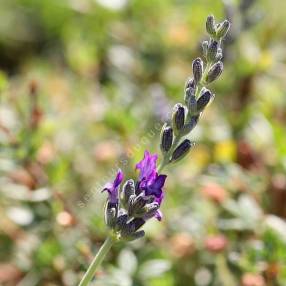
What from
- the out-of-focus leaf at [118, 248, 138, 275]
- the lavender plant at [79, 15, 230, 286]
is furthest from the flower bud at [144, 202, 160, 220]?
the out-of-focus leaf at [118, 248, 138, 275]

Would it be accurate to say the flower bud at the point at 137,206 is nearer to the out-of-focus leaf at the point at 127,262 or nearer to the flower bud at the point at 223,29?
the flower bud at the point at 223,29

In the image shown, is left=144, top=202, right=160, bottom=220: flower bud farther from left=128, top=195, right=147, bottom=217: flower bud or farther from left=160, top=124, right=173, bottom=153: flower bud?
left=160, top=124, right=173, bottom=153: flower bud

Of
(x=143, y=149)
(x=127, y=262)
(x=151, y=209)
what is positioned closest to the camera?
(x=151, y=209)

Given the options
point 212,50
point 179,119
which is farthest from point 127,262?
point 212,50

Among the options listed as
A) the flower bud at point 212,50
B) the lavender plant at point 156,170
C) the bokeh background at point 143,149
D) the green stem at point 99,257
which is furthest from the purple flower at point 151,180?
the bokeh background at point 143,149

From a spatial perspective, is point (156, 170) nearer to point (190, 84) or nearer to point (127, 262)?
point (190, 84)
